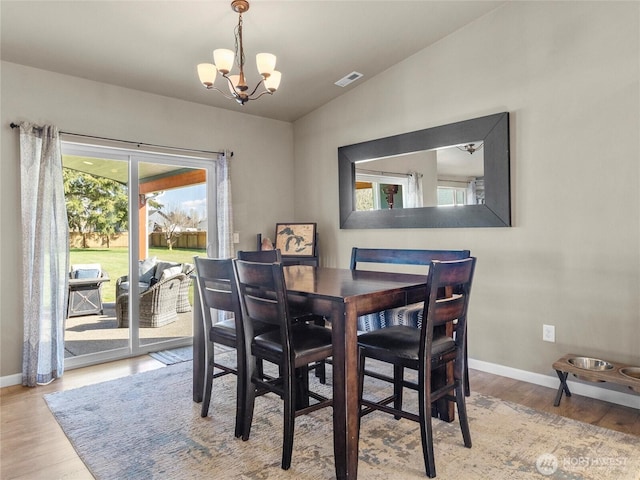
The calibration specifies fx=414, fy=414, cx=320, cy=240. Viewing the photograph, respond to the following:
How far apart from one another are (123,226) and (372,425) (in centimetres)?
279

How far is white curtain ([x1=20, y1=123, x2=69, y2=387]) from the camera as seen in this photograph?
313 cm

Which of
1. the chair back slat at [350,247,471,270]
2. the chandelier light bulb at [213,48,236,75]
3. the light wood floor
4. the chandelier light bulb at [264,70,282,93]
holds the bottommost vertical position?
the light wood floor

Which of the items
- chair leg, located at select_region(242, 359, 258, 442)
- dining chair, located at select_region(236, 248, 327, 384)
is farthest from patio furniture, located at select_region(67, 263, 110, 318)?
chair leg, located at select_region(242, 359, 258, 442)

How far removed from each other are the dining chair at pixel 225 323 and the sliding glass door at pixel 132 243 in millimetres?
1541

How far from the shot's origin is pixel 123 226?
12.4 feet

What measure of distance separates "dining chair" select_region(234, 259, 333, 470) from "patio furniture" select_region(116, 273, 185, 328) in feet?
6.93

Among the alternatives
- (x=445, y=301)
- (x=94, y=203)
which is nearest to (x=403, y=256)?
(x=445, y=301)

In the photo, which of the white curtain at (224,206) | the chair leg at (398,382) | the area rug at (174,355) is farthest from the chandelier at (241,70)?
the area rug at (174,355)

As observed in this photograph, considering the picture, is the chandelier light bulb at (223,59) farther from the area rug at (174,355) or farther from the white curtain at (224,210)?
the area rug at (174,355)

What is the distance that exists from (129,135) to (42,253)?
4.12ft

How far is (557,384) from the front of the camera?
294 cm

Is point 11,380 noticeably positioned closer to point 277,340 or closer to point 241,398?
point 241,398

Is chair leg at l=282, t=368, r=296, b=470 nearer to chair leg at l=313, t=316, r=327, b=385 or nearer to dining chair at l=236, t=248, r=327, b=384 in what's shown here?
dining chair at l=236, t=248, r=327, b=384

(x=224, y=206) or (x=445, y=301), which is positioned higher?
(x=224, y=206)
